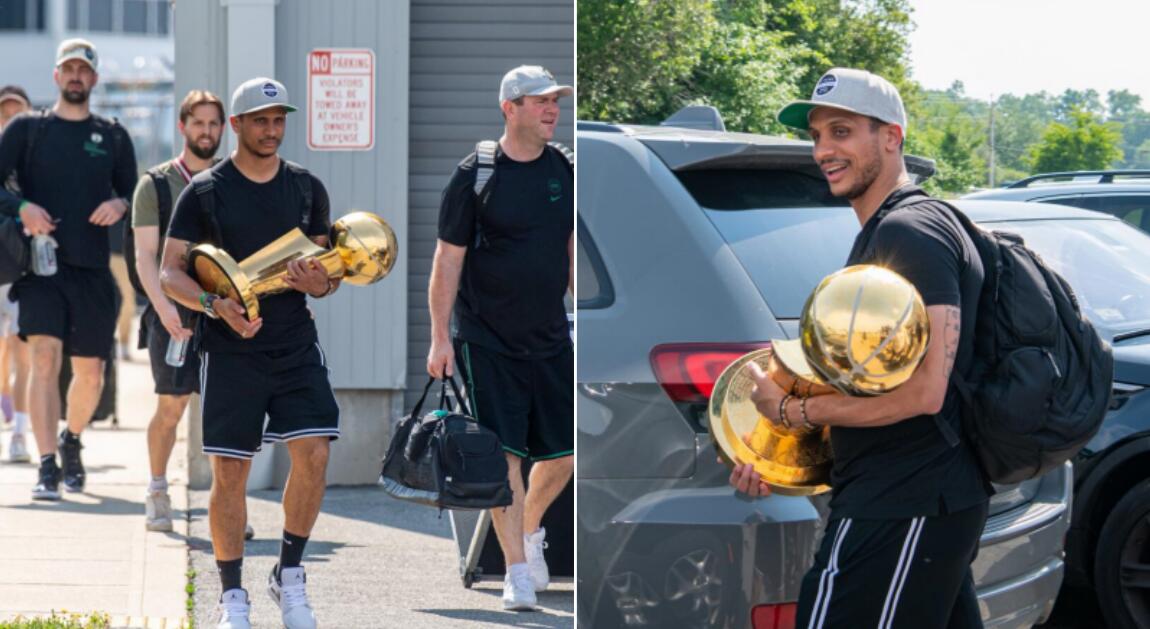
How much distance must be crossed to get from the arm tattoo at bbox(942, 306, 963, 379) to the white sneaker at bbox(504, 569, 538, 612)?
3.15 m

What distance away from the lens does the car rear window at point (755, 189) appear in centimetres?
404

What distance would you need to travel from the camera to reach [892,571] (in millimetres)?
3307

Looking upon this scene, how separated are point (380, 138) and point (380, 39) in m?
0.48

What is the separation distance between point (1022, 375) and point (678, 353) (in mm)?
847

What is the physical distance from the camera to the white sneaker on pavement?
6.14 m

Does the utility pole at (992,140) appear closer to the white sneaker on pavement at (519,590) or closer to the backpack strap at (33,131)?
the white sneaker on pavement at (519,590)

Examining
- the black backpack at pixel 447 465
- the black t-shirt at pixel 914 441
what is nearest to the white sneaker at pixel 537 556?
the black backpack at pixel 447 465

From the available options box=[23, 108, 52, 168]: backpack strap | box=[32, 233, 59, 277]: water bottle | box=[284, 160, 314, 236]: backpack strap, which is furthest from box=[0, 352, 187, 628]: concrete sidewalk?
box=[23, 108, 52, 168]: backpack strap

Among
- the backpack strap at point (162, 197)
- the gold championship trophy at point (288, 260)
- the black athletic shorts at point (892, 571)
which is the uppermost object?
the backpack strap at point (162, 197)

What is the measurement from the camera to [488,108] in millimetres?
9062

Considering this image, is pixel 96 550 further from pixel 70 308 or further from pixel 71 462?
pixel 70 308

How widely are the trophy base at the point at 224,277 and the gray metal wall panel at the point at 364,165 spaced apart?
3.32 meters

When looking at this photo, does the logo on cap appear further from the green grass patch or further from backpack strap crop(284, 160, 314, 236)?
the green grass patch

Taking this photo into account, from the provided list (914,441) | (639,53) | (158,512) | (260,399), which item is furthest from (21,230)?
(914,441)
